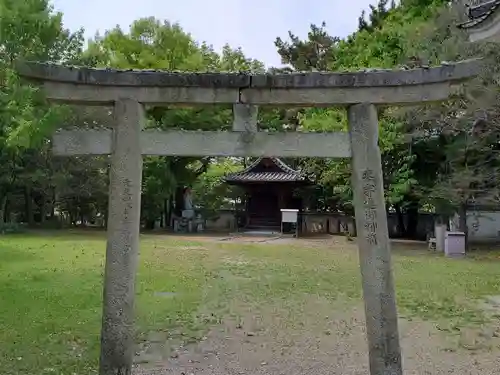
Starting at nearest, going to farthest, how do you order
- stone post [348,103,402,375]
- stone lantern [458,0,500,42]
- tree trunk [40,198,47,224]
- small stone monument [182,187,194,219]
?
stone post [348,103,402,375]
stone lantern [458,0,500,42]
tree trunk [40,198,47,224]
small stone monument [182,187,194,219]

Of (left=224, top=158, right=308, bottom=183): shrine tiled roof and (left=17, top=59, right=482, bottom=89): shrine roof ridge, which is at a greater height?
(left=224, top=158, right=308, bottom=183): shrine tiled roof

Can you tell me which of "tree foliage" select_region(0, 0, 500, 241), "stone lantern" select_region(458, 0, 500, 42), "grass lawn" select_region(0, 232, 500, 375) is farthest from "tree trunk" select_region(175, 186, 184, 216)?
"stone lantern" select_region(458, 0, 500, 42)

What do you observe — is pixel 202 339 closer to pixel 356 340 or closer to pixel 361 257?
pixel 356 340

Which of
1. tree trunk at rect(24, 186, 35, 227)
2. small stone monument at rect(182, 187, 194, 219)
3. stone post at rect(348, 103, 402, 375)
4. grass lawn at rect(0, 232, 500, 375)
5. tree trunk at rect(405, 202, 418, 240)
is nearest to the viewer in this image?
stone post at rect(348, 103, 402, 375)

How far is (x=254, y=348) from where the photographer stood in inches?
290

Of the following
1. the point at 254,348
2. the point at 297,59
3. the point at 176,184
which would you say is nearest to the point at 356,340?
the point at 254,348

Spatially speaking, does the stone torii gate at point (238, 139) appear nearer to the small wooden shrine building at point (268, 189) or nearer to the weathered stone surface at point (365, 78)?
the weathered stone surface at point (365, 78)

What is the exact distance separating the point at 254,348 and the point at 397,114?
15.5 meters

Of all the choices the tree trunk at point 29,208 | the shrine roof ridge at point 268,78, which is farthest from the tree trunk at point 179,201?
the shrine roof ridge at point 268,78

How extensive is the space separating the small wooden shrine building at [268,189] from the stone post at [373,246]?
78.5 feet

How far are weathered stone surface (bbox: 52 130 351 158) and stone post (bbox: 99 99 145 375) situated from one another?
0.14 m

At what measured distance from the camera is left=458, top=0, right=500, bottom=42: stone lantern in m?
10.6

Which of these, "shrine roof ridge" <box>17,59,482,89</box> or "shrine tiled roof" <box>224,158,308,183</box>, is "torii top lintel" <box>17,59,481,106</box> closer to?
"shrine roof ridge" <box>17,59,482,89</box>

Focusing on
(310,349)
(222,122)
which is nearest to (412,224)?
(222,122)
